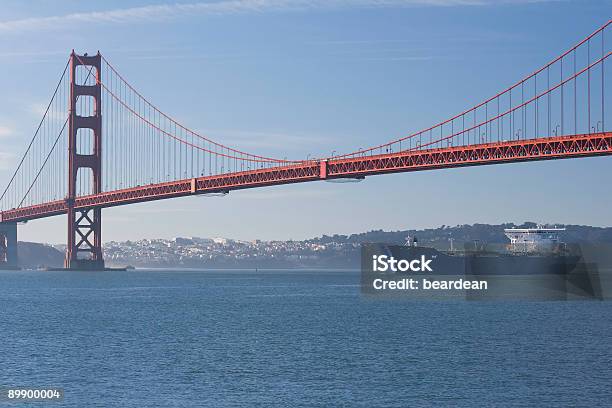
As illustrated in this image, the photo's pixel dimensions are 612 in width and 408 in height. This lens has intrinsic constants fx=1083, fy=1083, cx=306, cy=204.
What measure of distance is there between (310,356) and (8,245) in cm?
9629

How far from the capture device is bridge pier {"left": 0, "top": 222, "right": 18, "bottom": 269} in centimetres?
11628

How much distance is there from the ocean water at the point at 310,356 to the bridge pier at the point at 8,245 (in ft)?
215

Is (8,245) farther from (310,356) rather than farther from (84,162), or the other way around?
(310,356)

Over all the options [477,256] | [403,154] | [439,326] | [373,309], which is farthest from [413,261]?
[439,326]

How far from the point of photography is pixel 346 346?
3425cm

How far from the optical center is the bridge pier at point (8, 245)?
116m

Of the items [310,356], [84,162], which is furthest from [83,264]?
[310,356]

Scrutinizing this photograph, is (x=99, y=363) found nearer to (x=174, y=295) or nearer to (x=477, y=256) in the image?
(x=174, y=295)

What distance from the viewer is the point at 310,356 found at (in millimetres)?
31500

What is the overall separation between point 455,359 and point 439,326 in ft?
36.0

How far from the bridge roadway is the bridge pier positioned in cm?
1340

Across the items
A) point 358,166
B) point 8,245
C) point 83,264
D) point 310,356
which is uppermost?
point 358,166

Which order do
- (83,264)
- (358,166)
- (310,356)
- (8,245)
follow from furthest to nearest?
(8,245) < (83,264) < (358,166) < (310,356)

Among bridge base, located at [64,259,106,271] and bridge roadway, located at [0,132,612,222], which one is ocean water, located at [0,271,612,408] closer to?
bridge roadway, located at [0,132,612,222]
